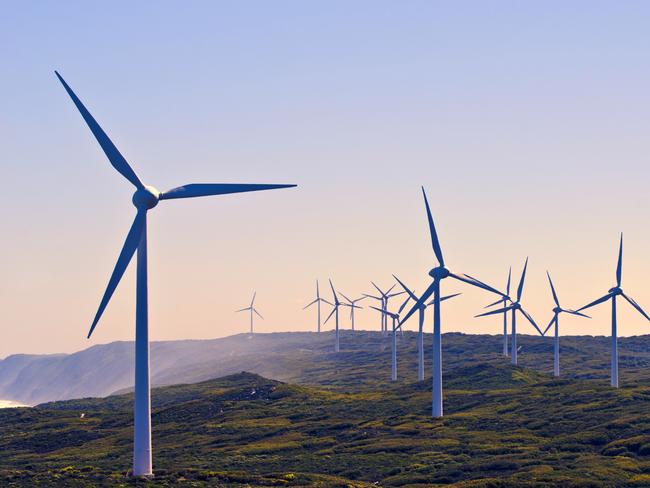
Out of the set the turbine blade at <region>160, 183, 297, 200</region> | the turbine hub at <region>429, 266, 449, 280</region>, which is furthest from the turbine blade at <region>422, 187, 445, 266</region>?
the turbine blade at <region>160, 183, 297, 200</region>

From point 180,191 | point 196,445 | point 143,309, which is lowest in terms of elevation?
point 196,445

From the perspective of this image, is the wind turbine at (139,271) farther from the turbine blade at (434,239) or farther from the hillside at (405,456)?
the turbine blade at (434,239)

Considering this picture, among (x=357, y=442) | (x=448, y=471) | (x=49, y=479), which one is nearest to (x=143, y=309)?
(x=49, y=479)

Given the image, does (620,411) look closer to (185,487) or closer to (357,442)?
(357,442)

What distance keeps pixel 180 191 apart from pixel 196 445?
3386 inches

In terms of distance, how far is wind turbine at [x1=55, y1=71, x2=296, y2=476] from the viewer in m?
107

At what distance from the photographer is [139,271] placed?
108625mm

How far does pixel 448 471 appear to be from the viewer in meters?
140

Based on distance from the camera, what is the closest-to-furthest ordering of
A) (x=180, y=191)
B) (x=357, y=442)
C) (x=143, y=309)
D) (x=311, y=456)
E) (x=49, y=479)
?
1. (x=143, y=309)
2. (x=180, y=191)
3. (x=49, y=479)
4. (x=311, y=456)
5. (x=357, y=442)

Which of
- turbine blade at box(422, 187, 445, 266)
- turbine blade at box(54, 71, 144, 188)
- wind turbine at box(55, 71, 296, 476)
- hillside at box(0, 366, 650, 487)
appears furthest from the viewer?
turbine blade at box(422, 187, 445, 266)

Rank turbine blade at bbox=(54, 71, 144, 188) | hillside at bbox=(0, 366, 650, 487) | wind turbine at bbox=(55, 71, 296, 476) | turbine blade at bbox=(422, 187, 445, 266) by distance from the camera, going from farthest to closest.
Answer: turbine blade at bbox=(422, 187, 445, 266) < hillside at bbox=(0, 366, 650, 487) < turbine blade at bbox=(54, 71, 144, 188) < wind turbine at bbox=(55, 71, 296, 476)

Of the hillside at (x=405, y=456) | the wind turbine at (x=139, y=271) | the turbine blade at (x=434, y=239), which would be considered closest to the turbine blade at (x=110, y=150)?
the wind turbine at (x=139, y=271)

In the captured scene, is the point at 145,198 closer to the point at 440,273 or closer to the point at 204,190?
the point at 204,190

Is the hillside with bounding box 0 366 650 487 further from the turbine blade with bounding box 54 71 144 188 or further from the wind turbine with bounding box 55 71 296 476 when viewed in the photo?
the turbine blade with bounding box 54 71 144 188
